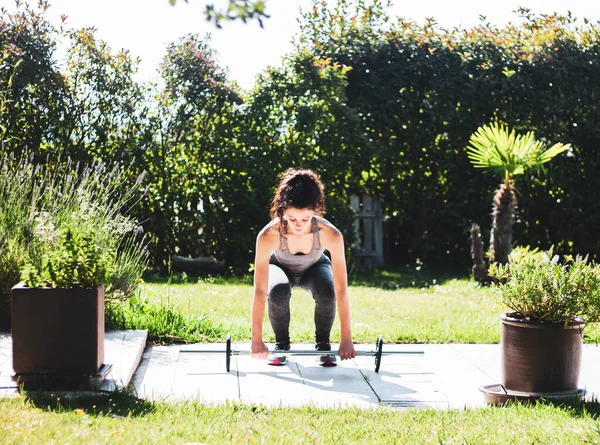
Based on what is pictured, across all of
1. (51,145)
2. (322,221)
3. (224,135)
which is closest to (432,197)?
(224,135)

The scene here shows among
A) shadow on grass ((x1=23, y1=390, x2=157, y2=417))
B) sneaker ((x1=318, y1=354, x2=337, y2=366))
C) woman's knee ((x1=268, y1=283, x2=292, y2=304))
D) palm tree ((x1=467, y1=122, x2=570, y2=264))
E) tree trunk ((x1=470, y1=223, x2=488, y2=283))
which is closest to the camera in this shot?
shadow on grass ((x1=23, y1=390, x2=157, y2=417))

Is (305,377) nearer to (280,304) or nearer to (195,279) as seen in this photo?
Result: (280,304)

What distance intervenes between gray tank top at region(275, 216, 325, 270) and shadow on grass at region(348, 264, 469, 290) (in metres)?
4.39

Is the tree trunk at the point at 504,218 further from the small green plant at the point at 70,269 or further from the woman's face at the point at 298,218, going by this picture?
the small green plant at the point at 70,269

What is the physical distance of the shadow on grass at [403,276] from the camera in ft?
31.7

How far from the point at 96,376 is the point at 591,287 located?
257 centimetres

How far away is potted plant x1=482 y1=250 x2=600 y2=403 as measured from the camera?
12.9 feet

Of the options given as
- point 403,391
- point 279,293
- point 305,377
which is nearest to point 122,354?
point 279,293

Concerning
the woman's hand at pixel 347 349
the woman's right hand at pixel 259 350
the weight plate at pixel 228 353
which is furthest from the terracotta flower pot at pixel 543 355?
the weight plate at pixel 228 353

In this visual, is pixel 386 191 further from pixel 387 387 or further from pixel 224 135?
pixel 387 387

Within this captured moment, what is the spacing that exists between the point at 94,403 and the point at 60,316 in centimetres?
47

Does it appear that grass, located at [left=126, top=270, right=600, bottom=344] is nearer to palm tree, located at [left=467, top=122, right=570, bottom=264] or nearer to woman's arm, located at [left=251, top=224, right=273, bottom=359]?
palm tree, located at [left=467, top=122, right=570, bottom=264]

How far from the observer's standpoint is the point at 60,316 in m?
3.86

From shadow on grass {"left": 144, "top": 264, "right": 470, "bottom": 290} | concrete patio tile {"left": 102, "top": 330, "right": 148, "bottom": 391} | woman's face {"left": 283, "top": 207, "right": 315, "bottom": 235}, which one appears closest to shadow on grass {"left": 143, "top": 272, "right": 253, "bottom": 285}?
shadow on grass {"left": 144, "top": 264, "right": 470, "bottom": 290}
